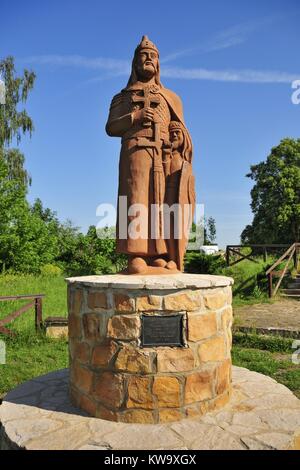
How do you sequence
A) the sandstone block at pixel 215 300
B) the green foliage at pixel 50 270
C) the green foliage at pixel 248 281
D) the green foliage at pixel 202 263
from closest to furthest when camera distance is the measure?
the sandstone block at pixel 215 300
the green foliage at pixel 248 281
the green foliage at pixel 202 263
the green foliage at pixel 50 270

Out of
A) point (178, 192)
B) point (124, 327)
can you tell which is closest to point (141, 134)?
point (178, 192)

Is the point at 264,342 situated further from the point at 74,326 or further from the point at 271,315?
the point at 74,326

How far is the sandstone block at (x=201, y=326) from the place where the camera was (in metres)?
3.19

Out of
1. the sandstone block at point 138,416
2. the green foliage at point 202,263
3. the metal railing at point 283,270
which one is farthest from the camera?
the green foliage at point 202,263

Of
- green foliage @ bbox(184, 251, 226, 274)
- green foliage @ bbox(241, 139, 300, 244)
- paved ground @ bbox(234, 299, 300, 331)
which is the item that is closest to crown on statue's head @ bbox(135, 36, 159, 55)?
paved ground @ bbox(234, 299, 300, 331)

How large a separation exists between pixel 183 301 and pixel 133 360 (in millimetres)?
619

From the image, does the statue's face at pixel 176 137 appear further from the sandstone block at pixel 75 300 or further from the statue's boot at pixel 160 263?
the sandstone block at pixel 75 300

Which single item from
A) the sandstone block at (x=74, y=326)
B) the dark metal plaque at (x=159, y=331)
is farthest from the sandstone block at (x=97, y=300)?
the dark metal plaque at (x=159, y=331)

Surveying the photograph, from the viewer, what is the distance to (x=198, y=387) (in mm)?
3195

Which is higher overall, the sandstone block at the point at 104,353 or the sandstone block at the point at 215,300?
the sandstone block at the point at 215,300

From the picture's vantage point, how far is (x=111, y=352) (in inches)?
124

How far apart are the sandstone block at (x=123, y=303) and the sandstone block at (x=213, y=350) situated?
0.68 metres
